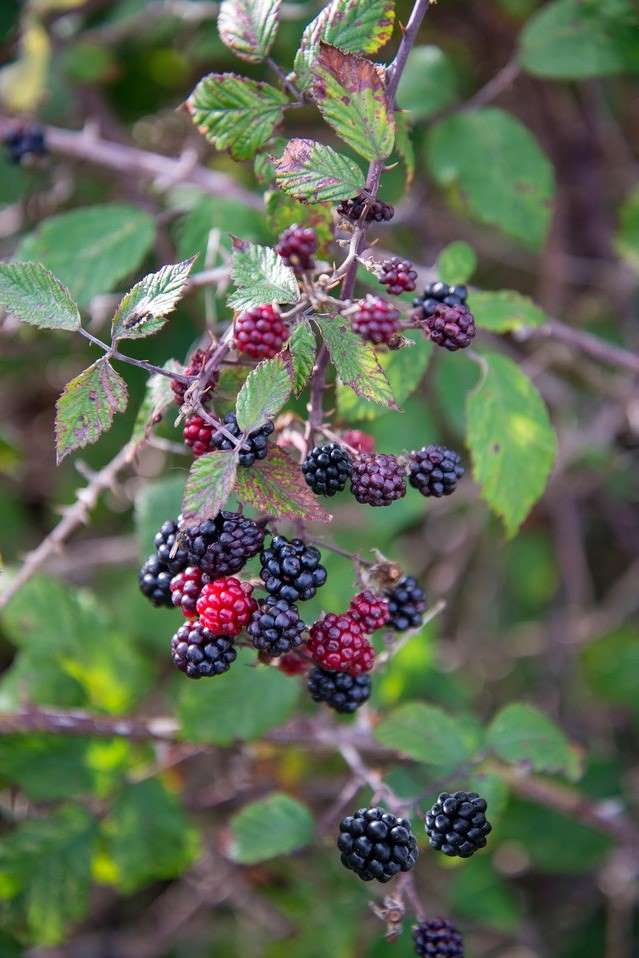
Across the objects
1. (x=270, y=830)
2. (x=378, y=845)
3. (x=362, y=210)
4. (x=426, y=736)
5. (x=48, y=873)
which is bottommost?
(x=48, y=873)

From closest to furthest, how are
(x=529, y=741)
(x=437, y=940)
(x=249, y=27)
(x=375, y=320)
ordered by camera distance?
(x=375, y=320) → (x=437, y=940) → (x=249, y=27) → (x=529, y=741)

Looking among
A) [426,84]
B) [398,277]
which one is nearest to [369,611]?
[398,277]

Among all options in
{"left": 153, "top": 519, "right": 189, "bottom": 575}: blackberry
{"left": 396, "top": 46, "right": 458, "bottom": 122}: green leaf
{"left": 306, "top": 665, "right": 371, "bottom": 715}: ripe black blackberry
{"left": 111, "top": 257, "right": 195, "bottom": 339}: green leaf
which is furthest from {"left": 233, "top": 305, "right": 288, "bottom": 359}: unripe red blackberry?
{"left": 396, "top": 46, "right": 458, "bottom": 122}: green leaf

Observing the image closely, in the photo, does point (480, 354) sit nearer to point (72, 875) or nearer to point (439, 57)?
point (439, 57)

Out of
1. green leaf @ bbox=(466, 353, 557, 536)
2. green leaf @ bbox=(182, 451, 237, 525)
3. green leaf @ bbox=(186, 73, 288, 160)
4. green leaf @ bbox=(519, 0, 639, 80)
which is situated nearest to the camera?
green leaf @ bbox=(182, 451, 237, 525)

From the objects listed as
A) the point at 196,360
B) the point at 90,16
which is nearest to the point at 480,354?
the point at 196,360

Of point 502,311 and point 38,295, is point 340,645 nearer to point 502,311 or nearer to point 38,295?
point 38,295

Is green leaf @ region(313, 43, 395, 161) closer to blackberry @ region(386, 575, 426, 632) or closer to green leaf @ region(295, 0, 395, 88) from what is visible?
green leaf @ region(295, 0, 395, 88)

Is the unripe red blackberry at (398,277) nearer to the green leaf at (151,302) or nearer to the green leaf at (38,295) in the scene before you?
the green leaf at (151,302)
